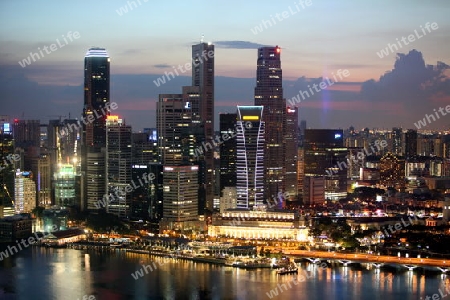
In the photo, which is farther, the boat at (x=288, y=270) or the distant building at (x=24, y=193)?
the distant building at (x=24, y=193)

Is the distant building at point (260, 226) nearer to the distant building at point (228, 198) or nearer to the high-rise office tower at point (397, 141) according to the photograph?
the distant building at point (228, 198)

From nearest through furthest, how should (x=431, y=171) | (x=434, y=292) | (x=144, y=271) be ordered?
(x=434, y=292)
(x=144, y=271)
(x=431, y=171)

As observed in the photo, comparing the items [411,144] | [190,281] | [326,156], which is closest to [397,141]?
[411,144]

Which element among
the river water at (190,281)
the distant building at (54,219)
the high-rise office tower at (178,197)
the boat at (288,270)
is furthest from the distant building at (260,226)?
the distant building at (54,219)

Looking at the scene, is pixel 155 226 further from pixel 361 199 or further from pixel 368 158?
pixel 368 158

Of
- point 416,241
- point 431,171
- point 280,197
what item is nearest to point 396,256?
point 416,241
